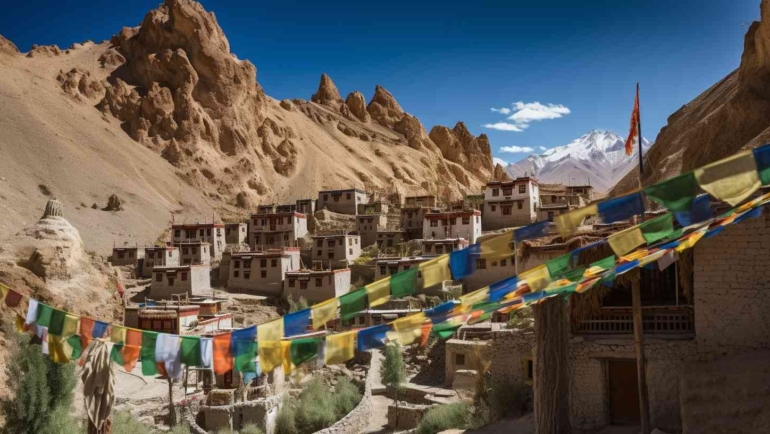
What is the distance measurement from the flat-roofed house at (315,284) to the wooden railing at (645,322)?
2255cm

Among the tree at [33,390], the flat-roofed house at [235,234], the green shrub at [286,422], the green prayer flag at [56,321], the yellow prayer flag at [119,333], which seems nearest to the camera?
the yellow prayer flag at [119,333]

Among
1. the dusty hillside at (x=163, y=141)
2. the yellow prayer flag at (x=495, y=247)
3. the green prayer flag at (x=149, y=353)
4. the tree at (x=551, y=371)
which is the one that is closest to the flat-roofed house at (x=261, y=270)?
the dusty hillside at (x=163, y=141)

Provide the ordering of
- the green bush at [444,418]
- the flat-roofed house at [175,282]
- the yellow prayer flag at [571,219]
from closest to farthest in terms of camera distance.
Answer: the yellow prayer flag at [571,219] < the green bush at [444,418] < the flat-roofed house at [175,282]

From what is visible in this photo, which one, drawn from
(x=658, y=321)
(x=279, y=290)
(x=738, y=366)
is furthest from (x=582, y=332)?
(x=279, y=290)

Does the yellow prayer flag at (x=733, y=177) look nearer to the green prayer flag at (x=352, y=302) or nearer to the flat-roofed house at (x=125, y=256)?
the green prayer flag at (x=352, y=302)

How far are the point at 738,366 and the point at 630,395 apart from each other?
115 inches

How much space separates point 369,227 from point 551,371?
1458 inches

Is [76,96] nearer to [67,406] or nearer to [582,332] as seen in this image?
[67,406]

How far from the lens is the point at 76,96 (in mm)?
75812

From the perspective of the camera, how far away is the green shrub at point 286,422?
20328mm

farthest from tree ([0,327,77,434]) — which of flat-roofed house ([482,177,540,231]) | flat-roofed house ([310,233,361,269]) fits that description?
flat-roofed house ([482,177,540,231])

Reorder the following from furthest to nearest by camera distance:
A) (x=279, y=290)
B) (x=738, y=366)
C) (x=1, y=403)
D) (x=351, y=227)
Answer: (x=351, y=227)
(x=279, y=290)
(x=1, y=403)
(x=738, y=366)

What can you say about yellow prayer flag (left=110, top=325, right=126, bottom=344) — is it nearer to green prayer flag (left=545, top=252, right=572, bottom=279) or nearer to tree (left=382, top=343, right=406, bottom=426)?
green prayer flag (left=545, top=252, right=572, bottom=279)

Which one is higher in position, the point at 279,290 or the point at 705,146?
the point at 705,146
